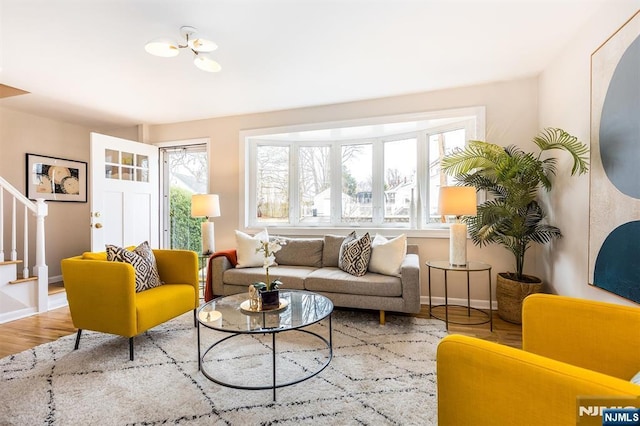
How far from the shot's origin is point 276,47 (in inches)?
99.5

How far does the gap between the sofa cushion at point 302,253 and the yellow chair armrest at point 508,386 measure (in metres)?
2.61

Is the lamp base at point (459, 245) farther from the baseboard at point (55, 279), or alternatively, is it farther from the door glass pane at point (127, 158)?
the baseboard at point (55, 279)

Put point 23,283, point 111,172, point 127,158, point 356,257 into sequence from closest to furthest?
point 356,257, point 23,283, point 111,172, point 127,158

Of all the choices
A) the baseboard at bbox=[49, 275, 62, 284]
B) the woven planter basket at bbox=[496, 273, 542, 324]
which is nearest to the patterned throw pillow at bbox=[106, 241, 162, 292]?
the baseboard at bbox=[49, 275, 62, 284]

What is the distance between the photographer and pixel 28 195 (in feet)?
13.5

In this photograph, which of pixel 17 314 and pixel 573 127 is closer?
pixel 573 127

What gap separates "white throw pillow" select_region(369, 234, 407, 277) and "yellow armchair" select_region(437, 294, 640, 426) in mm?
1596

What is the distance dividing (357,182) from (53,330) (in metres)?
3.52

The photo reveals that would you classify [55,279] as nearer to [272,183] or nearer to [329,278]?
[272,183]

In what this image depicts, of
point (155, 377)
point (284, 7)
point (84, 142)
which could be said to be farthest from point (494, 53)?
point (84, 142)

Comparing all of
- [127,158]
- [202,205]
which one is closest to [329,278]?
[202,205]

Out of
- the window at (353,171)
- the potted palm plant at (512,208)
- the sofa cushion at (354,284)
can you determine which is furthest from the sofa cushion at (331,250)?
the potted palm plant at (512,208)

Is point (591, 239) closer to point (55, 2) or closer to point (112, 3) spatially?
point (112, 3)

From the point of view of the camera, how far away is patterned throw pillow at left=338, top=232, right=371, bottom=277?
3036 mm
